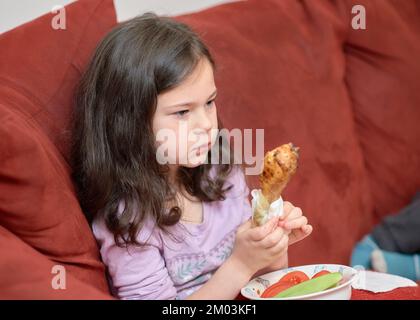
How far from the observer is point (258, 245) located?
3.83 ft

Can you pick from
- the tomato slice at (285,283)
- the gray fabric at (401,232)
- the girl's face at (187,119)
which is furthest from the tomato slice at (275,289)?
the gray fabric at (401,232)

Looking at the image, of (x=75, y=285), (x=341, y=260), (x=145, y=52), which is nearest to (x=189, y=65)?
(x=145, y=52)

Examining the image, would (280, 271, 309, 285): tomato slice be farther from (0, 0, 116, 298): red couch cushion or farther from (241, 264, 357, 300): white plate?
(0, 0, 116, 298): red couch cushion

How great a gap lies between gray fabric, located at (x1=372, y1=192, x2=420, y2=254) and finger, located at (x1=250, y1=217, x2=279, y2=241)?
63 centimetres

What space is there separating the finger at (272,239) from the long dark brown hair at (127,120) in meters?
0.18

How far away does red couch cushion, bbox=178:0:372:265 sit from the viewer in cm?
155

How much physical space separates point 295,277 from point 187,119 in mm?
341

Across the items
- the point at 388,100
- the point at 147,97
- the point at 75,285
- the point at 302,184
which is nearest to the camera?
the point at 75,285

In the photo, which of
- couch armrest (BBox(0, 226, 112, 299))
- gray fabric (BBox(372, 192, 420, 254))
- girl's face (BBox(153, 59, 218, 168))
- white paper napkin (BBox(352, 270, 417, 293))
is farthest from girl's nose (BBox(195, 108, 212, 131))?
gray fabric (BBox(372, 192, 420, 254))

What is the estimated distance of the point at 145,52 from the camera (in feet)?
3.93

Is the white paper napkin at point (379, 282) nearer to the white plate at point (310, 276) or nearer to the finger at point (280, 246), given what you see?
the white plate at point (310, 276)

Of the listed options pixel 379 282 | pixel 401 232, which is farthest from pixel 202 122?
pixel 401 232

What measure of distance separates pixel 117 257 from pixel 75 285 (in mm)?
173
